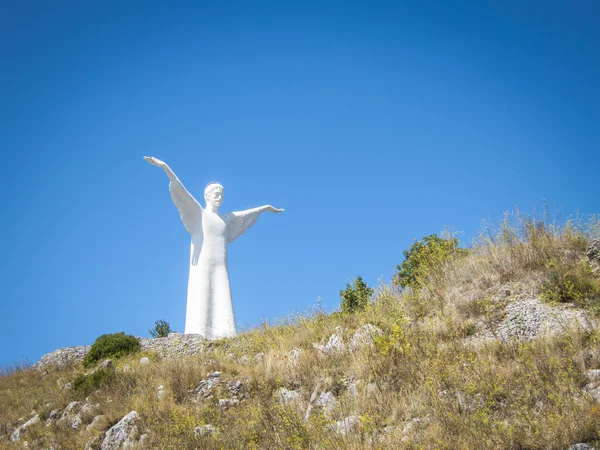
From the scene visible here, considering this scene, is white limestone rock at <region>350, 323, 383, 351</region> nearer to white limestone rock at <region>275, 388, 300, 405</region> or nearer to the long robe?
white limestone rock at <region>275, 388, 300, 405</region>

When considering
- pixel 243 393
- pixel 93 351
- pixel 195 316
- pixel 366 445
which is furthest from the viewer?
pixel 195 316

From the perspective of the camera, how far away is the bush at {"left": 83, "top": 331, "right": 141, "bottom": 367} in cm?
1399

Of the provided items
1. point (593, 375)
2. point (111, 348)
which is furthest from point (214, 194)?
point (593, 375)

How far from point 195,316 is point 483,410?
41.9ft

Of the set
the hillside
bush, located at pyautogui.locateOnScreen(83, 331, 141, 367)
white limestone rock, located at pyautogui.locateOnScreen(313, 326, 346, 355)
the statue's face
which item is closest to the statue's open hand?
the statue's face

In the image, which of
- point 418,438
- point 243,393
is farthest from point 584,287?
point 243,393

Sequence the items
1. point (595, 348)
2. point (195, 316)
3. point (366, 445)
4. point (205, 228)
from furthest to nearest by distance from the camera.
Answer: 1. point (205, 228)
2. point (195, 316)
3. point (595, 348)
4. point (366, 445)

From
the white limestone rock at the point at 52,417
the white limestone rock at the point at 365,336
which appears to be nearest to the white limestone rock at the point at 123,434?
the white limestone rock at the point at 52,417

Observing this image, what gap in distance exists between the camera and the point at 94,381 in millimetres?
9859

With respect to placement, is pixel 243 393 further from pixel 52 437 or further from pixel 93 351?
pixel 93 351

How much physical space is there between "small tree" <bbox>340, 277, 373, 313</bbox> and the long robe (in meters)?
5.68

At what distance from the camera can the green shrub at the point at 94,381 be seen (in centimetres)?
973

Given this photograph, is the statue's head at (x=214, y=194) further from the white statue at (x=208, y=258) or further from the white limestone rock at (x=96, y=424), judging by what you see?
the white limestone rock at (x=96, y=424)

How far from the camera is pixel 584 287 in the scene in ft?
23.7
